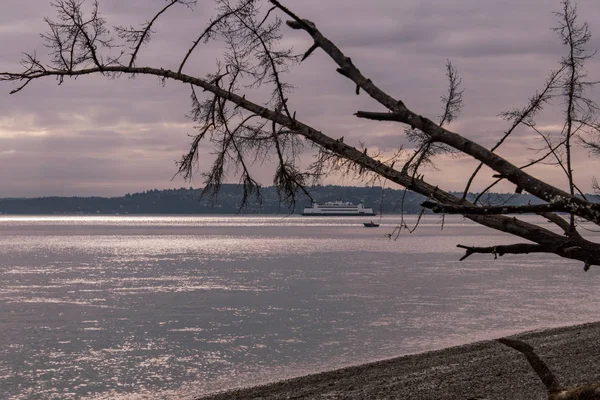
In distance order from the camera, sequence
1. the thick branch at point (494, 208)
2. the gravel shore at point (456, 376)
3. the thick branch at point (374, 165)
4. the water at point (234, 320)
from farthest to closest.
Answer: the water at point (234, 320), the gravel shore at point (456, 376), the thick branch at point (374, 165), the thick branch at point (494, 208)

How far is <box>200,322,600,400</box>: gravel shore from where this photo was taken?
1495 centimetres

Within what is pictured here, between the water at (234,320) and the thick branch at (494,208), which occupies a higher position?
the thick branch at (494,208)

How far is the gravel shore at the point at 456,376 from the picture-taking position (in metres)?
15.0

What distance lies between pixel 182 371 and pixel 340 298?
23360 millimetres

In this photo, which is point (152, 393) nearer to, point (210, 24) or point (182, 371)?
point (182, 371)

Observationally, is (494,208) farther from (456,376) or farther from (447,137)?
(456,376)

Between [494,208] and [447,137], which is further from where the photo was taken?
[447,137]

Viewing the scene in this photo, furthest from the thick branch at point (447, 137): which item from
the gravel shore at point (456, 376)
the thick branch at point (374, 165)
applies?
the gravel shore at point (456, 376)

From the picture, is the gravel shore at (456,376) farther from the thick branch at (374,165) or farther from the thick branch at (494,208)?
the thick branch at (494,208)

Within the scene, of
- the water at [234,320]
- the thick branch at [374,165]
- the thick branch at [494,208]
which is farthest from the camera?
the water at [234,320]

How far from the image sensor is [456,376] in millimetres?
17219

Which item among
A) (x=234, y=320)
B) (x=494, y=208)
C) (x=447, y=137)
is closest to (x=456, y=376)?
(x=447, y=137)

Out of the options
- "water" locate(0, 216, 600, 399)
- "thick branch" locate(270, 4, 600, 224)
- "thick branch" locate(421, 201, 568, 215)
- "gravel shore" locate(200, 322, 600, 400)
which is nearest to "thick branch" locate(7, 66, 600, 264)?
"thick branch" locate(270, 4, 600, 224)

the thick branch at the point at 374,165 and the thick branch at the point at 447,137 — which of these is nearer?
the thick branch at the point at 447,137
